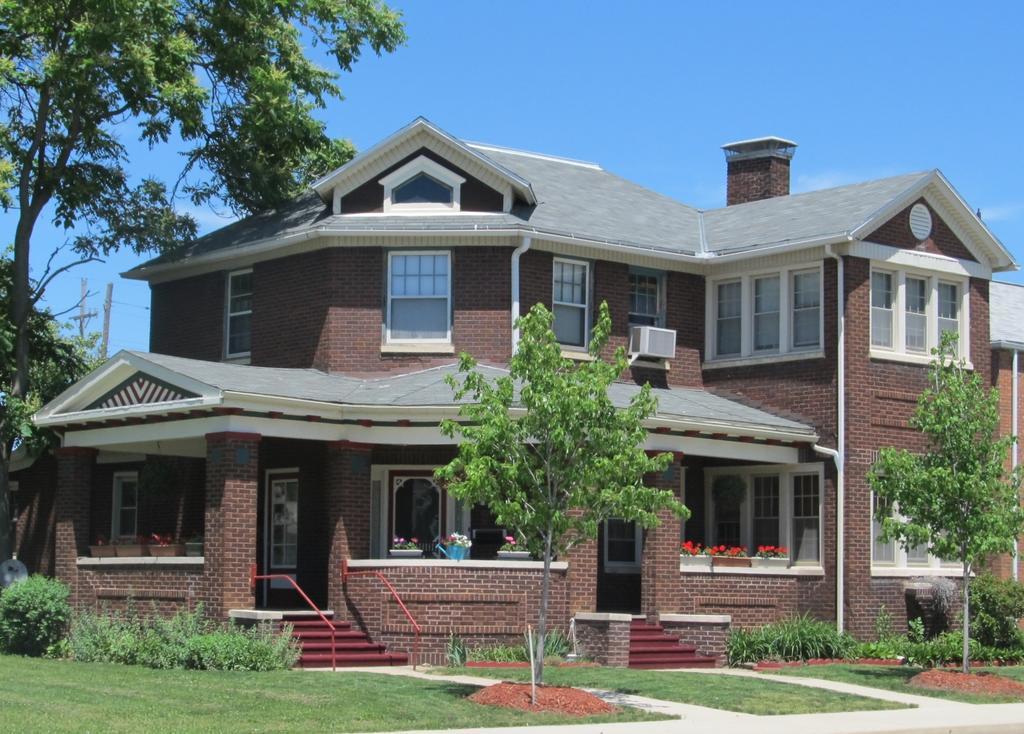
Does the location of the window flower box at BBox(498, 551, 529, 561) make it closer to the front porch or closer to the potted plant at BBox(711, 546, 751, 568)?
the front porch

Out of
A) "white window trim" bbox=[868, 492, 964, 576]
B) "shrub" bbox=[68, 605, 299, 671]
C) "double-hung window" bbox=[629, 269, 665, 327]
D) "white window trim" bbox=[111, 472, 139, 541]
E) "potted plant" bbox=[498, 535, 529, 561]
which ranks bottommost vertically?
"shrub" bbox=[68, 605, 299, 671]

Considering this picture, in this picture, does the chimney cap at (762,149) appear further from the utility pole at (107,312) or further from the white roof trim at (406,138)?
the utility pole at (107,312)

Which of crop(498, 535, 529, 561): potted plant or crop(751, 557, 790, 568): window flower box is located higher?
crop(498, 535, 529, 561): potted plant

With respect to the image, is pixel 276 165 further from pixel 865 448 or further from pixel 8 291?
pixel 865 448

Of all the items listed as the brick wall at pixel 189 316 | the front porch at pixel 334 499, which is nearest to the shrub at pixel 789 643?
the front porch at pixel 334 499

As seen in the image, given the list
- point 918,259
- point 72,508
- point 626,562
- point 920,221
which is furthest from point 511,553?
point 920,221

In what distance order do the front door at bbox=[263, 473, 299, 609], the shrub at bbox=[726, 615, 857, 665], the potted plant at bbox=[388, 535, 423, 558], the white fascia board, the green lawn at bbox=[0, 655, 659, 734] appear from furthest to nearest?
1. the front door at bbox=[263, 473, 299, 609]
2. the white fascia board
3. the shrub at bbox=[726, 615, 857, 665]
4. the potted plant at bbox=[388, 535, 423, 558]
5. the green lawn at bbox=[0, 655, 659, 734]

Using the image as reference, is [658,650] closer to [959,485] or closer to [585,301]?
[959,485]

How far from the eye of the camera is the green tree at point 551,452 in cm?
1748

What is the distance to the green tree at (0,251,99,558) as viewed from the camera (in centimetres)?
2628

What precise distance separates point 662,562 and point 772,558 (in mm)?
2641

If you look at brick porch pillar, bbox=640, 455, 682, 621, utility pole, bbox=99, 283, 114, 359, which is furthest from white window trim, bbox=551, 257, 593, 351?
utility pole, bbox=99, 283, 114, 359

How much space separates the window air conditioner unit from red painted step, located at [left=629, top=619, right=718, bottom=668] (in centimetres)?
502

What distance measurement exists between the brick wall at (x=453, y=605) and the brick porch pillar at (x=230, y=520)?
1.99 m
